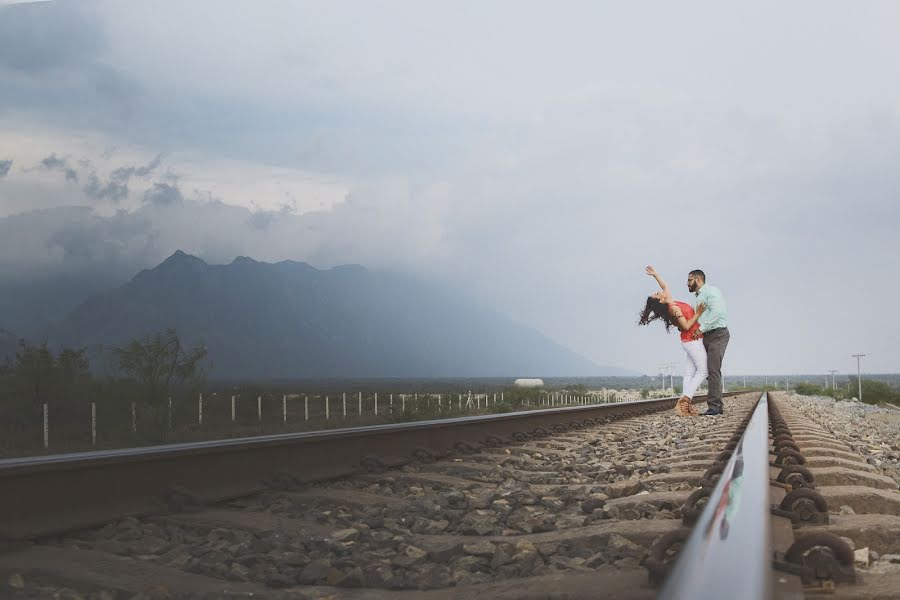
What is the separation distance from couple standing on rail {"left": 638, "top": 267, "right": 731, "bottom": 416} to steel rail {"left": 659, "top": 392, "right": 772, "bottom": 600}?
901cm

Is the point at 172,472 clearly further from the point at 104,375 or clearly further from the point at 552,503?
the point at 104,375

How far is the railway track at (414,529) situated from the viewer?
7.86ft

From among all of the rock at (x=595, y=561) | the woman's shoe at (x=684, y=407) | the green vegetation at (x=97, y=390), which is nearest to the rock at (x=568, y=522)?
the rock at (x=595, y=561)

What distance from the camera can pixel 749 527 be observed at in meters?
1.78

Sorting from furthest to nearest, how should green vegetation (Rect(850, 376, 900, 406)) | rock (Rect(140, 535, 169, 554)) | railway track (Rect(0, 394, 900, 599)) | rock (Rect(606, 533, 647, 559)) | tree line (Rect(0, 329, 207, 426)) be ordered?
green vegetation (Rect(850, 376, 900, 406)) → tree line (Rect(0, 329, 207, 426)) → rock (Rect(140, 535, 169, 554)) → rock (Rect(606, 533, 647, 559)) → railway track (Rect(0, 394, 900, 599))

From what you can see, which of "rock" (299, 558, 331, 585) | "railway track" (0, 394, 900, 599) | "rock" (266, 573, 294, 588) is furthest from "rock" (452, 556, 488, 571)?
"rock" (266, 573, 294, 588)

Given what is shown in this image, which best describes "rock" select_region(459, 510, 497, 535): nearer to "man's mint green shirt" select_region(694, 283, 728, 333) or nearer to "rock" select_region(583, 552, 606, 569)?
"rock" select_region(583, 552, 606, 569)

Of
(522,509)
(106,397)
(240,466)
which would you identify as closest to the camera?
(522,509)

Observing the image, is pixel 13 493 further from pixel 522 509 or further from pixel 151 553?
pixel 522 509

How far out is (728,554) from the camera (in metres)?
1.50

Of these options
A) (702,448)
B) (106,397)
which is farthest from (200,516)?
(106,397)

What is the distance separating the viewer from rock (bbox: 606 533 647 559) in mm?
2818

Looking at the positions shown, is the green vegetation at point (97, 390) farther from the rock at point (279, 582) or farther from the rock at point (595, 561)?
the rock at point (595, 561)

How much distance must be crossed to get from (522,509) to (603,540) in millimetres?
843
